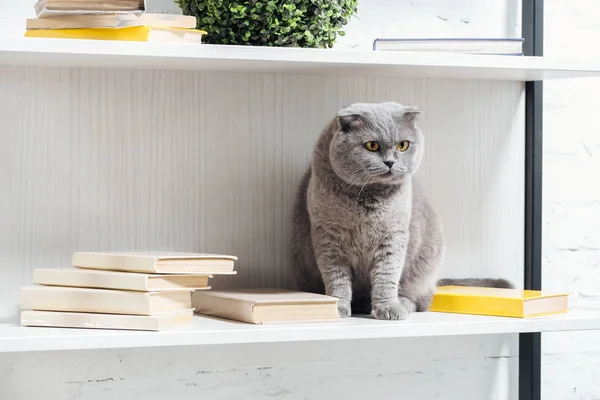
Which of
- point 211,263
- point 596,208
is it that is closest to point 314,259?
point 211,263

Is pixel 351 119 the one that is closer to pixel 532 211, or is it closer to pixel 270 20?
pixel 270 20

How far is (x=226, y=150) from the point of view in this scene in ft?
4.47

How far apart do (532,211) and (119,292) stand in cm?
80

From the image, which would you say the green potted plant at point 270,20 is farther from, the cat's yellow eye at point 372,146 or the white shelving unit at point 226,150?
the cat's yellow eye at point 372,146

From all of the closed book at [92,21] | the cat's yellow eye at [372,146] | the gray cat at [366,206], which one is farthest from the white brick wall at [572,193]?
the closed book at [92,21]

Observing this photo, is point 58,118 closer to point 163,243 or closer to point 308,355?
point 163,243

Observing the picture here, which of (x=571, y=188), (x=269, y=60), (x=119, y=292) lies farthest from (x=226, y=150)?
(x=571, y=188)

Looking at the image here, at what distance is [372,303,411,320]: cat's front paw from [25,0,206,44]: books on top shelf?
502mm

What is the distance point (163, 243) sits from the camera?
4.39 feet

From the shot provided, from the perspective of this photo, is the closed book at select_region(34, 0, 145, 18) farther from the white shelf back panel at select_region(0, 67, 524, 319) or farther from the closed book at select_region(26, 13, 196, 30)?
the white shelf back panel at select_region(0, 67, 524, 319)

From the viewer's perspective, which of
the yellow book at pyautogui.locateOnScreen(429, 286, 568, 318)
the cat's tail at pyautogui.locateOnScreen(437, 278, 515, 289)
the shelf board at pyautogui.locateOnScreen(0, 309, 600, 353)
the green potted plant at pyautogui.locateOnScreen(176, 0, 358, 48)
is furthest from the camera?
the cat's tail at pyautogui.locateOnScreen(437, 278, 515, 289)

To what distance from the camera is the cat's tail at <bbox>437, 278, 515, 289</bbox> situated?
143 centimetres

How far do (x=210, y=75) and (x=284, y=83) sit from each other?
0.13 meters

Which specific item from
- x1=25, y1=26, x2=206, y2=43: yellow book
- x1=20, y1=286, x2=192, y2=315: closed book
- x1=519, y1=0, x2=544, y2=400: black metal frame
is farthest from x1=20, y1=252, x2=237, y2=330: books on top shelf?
x1=519, y1=0, x2=544, y2=400: black metal frame
